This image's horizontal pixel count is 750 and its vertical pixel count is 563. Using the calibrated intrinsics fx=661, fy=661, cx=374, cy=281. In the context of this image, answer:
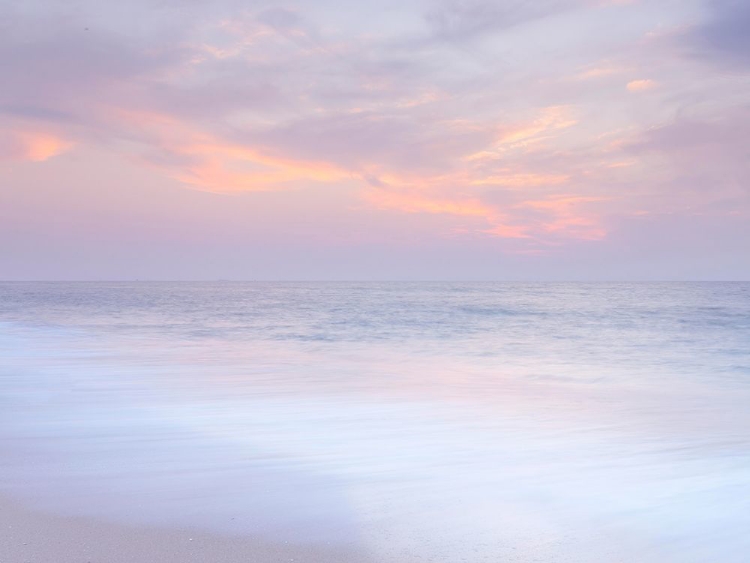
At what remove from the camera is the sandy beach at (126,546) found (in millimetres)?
3176

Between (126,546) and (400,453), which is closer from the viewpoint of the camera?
(126,546)

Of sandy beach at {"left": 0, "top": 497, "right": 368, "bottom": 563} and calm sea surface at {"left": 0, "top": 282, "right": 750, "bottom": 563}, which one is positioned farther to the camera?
calm sea surface at {"left": 0, "top": 282, "right": 750, "bottom": 563}

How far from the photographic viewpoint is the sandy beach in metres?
3.18

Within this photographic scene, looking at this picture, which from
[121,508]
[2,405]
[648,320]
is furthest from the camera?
[648,320]

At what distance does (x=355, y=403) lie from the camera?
8180 mm

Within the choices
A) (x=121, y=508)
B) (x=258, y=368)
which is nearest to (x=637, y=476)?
(x=121, y=508)

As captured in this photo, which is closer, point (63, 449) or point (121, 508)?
point (121, 508)

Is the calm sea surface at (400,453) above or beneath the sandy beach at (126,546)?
beneath

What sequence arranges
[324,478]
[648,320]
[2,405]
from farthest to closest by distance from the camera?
[648,320]
[2,405]
[324,478]

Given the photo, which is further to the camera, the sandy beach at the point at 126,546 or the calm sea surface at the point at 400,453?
the calm sea surface at the point at 400,453

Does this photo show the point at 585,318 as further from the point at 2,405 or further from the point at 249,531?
the point at 249,531

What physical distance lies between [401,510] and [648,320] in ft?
91.7

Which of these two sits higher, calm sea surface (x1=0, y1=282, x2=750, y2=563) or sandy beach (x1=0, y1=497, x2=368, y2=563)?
sandy beach (x1=0, y1=497, x2=368, y2=563)

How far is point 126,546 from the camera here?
3.31m
